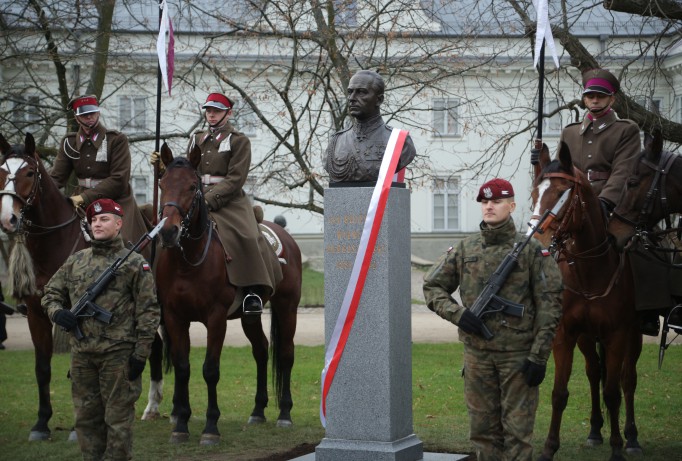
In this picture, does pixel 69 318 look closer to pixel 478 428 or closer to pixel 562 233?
pixel 478 428

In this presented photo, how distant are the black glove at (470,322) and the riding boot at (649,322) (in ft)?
9.80

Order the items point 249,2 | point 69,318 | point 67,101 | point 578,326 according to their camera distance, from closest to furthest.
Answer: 1. point 69,318
2. point 578,326
3. point 249,2
4. point 67,101

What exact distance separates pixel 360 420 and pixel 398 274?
1.18 meters

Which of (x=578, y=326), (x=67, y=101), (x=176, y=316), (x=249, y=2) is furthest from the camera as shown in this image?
(x=67, y=101)

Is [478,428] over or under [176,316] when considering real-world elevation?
under

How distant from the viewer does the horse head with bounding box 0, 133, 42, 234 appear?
9.59 meters

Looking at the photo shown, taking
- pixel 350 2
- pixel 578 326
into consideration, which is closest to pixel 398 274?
pixel 578 326

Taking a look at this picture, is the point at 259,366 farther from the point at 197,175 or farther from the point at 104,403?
the point at 104,403

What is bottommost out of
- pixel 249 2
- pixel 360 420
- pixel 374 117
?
pixel 360 420

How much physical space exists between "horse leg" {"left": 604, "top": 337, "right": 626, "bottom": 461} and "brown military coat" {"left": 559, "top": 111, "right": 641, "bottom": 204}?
4.22 feet

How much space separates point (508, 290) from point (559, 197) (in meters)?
1.35

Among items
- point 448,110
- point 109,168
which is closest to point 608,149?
point 109,168

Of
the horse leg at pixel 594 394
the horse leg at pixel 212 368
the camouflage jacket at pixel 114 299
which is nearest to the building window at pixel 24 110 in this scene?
the horse leg at pixel 212 368

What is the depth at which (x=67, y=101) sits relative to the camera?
17312mm
